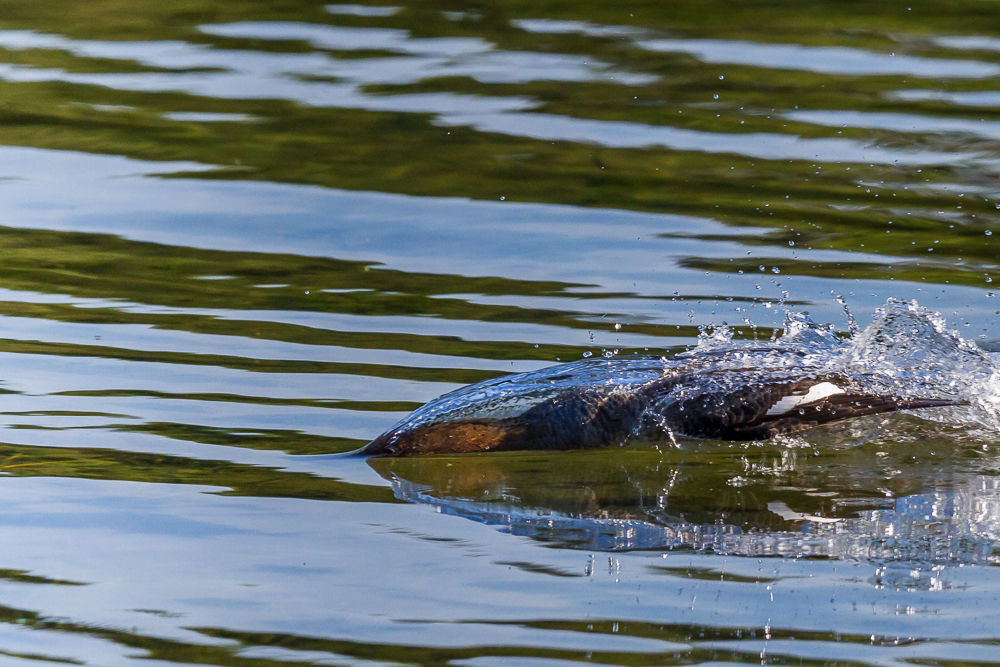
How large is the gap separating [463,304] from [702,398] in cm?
204

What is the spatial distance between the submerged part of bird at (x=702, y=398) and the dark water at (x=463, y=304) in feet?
0.33

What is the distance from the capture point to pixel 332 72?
11258mm

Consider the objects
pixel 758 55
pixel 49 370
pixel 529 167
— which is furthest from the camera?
pixel 758 55

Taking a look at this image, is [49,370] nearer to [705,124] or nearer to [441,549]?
[441,549]

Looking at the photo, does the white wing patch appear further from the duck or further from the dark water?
the dark water

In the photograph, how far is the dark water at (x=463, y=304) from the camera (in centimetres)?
382

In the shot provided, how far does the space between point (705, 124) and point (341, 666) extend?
7.01 m

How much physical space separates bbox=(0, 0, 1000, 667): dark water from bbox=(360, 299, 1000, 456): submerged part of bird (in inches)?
3.9

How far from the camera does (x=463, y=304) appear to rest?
22.6ft

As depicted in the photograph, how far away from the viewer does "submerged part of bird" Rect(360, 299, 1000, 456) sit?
515 cm

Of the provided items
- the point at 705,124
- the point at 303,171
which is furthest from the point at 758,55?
the point at 303,171

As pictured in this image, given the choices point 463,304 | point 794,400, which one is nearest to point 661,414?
point 794,400

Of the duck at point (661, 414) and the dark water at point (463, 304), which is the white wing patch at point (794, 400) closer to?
the duck at point (661, 414)

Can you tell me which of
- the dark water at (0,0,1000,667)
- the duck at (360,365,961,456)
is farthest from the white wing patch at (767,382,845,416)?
the dark water at (0,0,1000,667)
